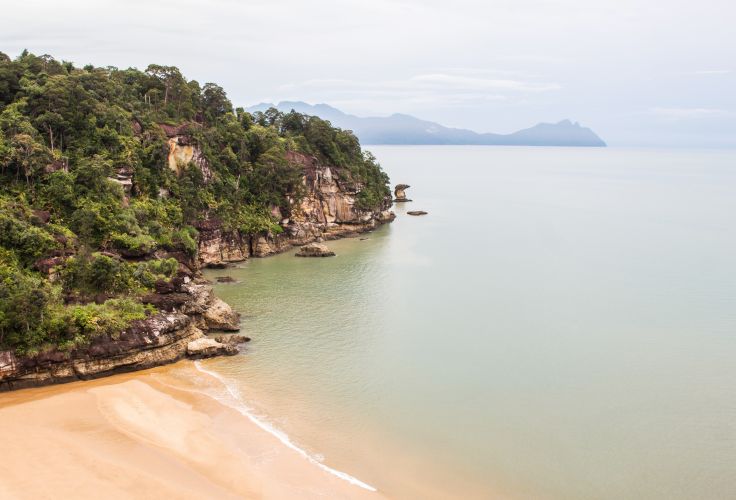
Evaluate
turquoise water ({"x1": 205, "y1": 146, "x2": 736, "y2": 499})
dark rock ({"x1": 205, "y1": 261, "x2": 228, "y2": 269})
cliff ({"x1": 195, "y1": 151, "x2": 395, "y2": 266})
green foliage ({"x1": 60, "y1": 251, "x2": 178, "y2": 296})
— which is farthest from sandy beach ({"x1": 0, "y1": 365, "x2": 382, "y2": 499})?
cliff ({"x1": 195, "y1": 151, "x2": 395, "y2": 266})

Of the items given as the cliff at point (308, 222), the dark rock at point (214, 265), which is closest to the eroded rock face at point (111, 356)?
the dark rock at point (214, 265)

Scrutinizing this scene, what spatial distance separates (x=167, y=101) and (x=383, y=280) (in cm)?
2713

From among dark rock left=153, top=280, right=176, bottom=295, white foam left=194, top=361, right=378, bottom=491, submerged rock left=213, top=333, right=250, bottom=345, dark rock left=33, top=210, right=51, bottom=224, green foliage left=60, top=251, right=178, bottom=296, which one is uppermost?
dark rock left=33, top=210, right=51, bottom=224

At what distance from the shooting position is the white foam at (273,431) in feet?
59.5

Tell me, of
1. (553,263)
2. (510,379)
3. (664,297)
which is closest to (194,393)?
(510,379)

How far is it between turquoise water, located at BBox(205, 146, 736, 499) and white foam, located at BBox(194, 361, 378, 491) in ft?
1.11

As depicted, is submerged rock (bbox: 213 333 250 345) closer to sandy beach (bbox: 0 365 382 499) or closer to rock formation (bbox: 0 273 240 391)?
rock formation (bbox: 0 273 240 391)

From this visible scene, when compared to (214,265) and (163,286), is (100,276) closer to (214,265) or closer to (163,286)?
(163,286)

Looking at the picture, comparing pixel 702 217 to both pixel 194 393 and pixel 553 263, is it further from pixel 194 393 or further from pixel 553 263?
pixel 194 393

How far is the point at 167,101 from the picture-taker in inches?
2068

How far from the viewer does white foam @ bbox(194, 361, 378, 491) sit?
18.1 metres

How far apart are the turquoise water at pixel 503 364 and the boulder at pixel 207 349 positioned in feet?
2.07

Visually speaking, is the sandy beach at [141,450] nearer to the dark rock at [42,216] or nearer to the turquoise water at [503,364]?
the turquoise water at [503,364]

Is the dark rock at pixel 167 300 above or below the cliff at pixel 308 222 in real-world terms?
below
